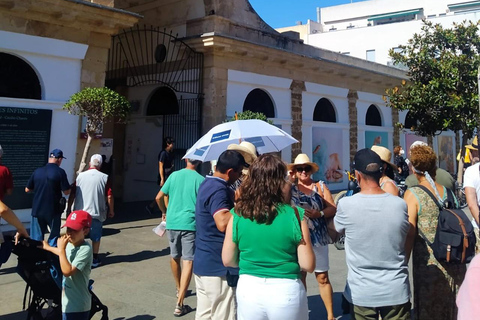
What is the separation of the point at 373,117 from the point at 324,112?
355 cm

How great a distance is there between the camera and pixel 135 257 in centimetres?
702

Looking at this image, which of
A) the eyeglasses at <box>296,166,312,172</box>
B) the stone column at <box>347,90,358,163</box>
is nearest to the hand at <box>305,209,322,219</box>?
the eyeglasses at <box>296,166,312,172</box>

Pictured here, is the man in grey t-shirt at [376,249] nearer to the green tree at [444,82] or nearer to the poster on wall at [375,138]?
the green tree at [444,82]

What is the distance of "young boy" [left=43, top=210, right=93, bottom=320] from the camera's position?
11.0ft

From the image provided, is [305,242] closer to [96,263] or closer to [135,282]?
[135,282]

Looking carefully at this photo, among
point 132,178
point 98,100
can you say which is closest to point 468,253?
point 98,100

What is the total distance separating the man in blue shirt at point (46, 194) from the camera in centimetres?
606

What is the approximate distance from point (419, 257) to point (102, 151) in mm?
8881

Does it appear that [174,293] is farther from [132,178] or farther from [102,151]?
[132,178]

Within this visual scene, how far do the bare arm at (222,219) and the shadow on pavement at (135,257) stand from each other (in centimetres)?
405

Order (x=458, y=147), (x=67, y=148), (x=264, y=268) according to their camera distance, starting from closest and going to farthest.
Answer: (x=264, y=268), (x=67, y=148), (x=458, y=147)

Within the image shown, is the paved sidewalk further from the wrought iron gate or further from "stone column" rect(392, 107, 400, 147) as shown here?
"stone column" rect(392, 107, 400, 147)

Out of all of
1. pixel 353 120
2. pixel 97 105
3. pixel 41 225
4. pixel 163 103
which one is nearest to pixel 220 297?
pixel 41 225

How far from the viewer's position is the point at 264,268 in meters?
2.53
